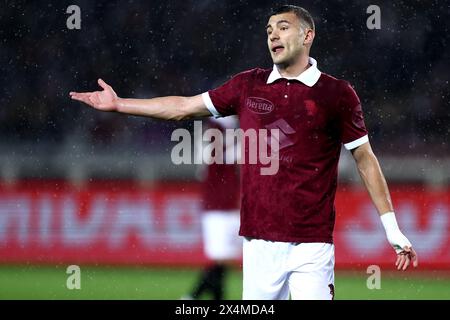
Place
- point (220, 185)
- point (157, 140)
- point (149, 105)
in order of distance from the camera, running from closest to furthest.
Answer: point (149, 105) → point (220, 185) → point (157, 140)

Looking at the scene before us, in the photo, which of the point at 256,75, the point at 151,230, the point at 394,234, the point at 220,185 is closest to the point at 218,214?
the point at 220,185

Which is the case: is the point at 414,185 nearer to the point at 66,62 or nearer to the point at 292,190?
the point at 66,62

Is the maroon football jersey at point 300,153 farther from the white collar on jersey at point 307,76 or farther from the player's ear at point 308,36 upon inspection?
the player's ear at point 308,36

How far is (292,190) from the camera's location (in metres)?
4.32

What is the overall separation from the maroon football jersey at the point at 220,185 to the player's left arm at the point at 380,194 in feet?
7.33

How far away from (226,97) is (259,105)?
0.20 m

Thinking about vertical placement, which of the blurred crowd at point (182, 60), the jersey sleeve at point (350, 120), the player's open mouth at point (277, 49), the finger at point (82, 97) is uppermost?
the blurred crowd at point (182, 60)

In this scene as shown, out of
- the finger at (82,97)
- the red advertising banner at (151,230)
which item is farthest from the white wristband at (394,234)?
the red advertising banner at (151,230)

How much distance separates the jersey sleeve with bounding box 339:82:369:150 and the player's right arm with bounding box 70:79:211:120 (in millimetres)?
675

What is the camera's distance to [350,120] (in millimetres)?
4406

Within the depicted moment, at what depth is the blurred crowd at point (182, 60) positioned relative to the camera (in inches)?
404

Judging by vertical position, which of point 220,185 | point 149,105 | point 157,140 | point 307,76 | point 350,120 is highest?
point 157,140

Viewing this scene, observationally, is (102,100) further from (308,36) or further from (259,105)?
(308,36)
